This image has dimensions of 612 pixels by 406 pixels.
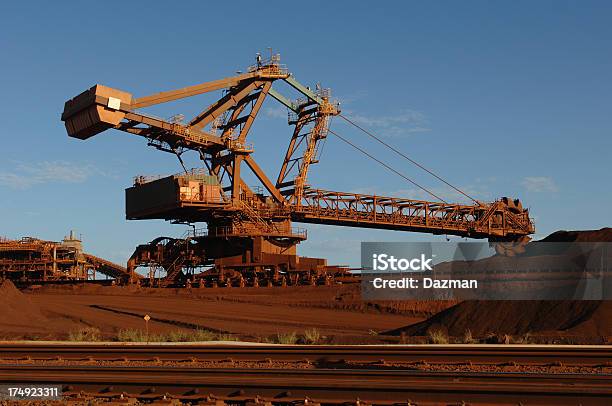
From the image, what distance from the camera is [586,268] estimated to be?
95.6ft

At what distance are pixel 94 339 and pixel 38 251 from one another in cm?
3747

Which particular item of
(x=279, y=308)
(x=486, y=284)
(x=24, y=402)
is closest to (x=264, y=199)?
(x=279, y=308)

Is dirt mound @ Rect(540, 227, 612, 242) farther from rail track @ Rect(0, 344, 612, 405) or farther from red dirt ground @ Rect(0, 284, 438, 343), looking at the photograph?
rail track @ Rect(0, 344, 612, 405)

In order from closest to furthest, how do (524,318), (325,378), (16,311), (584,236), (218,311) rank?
1. (325,378)
2. (524,318)
3. (584,236)
4. (16,311)
5. (218,311)

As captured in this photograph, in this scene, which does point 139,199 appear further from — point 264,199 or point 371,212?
point 371,212

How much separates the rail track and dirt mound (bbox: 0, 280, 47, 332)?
1539cm

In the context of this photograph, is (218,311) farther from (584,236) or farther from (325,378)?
(325,378)

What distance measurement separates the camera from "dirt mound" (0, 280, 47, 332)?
30.9 meters

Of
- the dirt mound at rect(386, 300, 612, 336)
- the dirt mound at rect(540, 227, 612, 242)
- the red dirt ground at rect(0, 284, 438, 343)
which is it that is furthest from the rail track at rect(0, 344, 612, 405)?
the dirt mound at rect(540, 227, 612, 242)

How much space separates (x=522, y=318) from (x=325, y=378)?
51.5 feet

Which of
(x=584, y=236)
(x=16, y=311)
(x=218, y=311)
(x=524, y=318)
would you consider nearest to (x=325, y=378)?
(x=524, y=318)

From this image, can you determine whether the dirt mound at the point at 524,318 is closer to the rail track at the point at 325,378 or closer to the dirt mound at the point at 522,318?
the dirt mound at the point at 522,318

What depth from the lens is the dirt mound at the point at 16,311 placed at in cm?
3088

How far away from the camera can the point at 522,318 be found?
25375 millimetres
